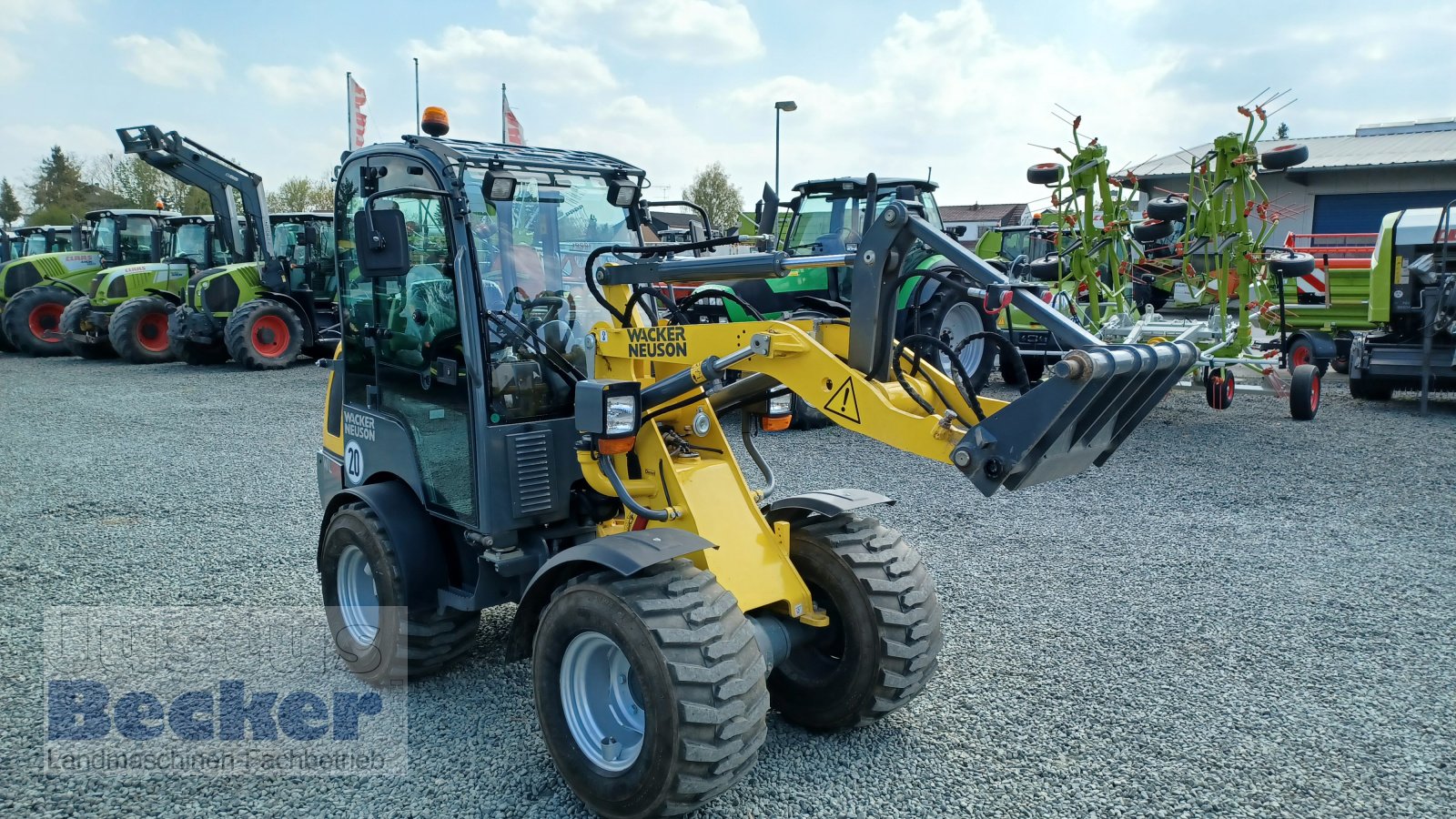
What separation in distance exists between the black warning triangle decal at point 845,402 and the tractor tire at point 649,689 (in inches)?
26.3

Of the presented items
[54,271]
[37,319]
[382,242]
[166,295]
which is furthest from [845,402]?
[54,271]

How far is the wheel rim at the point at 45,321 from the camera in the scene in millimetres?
17953

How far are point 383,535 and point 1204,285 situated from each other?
9639 millimetres

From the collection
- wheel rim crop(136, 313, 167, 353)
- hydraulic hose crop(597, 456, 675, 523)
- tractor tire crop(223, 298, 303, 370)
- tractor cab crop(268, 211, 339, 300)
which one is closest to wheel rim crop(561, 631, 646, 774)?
hydraulic hose crop(597, 456, 675, 523)

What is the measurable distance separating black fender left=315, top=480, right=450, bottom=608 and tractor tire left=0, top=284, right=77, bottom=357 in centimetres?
1747

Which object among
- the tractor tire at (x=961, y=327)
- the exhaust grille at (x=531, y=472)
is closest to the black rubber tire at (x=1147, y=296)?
the tractor tire at (x=961, y=327)

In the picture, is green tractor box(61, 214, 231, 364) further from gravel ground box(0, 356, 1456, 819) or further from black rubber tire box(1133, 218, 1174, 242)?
black rubber tire box(1133, 218, 1174, 242)

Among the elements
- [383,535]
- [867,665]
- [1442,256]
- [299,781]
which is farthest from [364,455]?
[1442,256]

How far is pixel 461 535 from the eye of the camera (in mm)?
4012

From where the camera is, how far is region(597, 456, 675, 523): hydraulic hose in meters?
3.39

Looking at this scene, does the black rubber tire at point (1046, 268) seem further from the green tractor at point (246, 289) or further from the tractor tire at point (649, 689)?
the green tractor at point (246, 289)

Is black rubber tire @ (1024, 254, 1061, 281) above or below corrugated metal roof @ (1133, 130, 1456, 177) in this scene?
below

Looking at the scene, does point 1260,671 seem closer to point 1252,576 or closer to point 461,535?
point 1252,576
